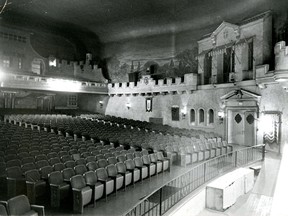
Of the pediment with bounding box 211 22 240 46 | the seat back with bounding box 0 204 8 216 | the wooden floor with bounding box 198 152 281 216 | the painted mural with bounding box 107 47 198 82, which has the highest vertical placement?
the pediment with bounding box 211 22 240 46

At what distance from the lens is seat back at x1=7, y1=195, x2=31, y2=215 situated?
15.9 feet

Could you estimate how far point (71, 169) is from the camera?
24.3 ft

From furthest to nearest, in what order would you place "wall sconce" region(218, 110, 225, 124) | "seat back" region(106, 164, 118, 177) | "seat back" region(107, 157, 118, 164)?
"wall sconce" region(218, 110, 225, 124) → "seat back" region(107, 157, 118, 164) → "seat back" region(106, 164, 118, 177)

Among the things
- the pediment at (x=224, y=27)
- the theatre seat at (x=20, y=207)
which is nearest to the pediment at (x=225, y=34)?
the pediment at (x=224, y=27)

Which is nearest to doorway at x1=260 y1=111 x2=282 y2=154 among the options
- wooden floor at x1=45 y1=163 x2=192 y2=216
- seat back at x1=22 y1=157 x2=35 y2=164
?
wooden floor at x1=45 y1=163 x2=192 y2=216

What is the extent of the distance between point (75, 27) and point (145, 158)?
2477 cm

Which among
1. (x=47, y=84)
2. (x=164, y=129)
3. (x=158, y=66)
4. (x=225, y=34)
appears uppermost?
(x=225, y=34)

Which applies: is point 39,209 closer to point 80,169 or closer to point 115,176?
point 80,169

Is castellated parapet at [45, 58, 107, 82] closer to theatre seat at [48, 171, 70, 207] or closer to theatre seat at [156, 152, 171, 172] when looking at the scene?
theatre seat at [156, 152, 171, 172]

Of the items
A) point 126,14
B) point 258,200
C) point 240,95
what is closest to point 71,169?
point 258,200

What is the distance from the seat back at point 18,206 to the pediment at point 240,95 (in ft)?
47.5

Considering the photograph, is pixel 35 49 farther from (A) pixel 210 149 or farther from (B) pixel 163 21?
(A) pixel 210 149

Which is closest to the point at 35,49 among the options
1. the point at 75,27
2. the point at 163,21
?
the point at 75,27

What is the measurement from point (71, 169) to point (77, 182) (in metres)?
0.86
